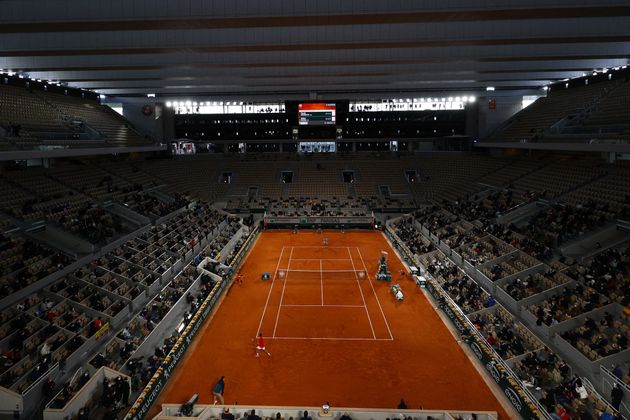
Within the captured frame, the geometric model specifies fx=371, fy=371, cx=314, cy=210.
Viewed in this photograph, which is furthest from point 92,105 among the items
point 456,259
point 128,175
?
point 456,259

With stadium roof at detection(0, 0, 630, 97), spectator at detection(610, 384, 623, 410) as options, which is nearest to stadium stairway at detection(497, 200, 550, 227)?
stadium roof at detection(0, 0, 630, 97)

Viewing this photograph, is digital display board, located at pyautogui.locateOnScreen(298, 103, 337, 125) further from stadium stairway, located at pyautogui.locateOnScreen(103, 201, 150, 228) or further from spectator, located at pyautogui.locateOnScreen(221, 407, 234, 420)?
spectator, located at pyautogui.locateOnScreen(221, 407, 234, 420)

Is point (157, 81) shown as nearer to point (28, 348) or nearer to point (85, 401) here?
point (28, 348)

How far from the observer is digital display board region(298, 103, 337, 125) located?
4750 centimetres

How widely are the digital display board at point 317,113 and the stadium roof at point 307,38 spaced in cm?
1164

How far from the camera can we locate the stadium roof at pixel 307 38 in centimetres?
1587

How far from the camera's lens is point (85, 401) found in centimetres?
1314

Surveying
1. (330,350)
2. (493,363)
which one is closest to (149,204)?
(330,350)

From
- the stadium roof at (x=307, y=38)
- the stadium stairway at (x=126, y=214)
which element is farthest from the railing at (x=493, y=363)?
the stadium stairway at (x=126, y=214)

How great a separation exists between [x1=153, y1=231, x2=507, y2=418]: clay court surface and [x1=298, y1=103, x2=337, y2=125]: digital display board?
25616 mm

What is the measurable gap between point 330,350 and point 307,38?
16.5m

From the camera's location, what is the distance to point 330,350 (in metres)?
17.2

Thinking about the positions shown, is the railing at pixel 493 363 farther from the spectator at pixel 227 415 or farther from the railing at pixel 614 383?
the spectator at pixel 227 415

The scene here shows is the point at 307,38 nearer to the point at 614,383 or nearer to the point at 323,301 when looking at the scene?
the point at 323,301
